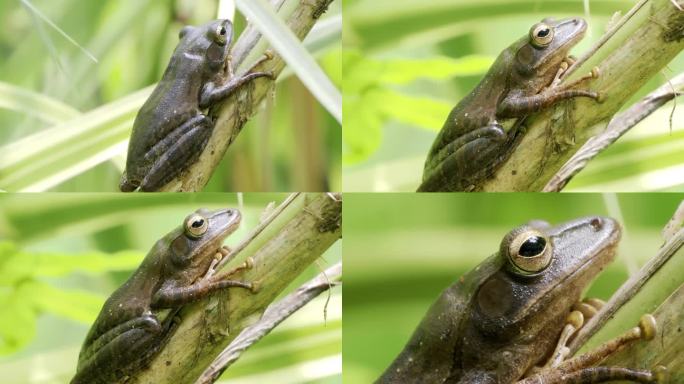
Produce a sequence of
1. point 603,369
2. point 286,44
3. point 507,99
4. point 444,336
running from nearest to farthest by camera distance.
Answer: point 603,369 → point 286,44 → point 444,336 → point 507,99

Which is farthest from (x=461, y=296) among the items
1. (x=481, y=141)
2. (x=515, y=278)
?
(x=481, y=141)

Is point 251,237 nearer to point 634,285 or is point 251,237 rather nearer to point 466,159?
point 466,159

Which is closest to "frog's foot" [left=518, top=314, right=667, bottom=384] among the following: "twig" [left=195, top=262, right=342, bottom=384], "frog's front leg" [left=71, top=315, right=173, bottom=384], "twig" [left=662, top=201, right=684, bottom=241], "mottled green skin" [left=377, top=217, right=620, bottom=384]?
"mottled green skin" [left=377, top=217, right=620, bottom=384]

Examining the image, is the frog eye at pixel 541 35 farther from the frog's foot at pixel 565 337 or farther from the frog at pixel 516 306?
the frog's foot at pixel 565 337

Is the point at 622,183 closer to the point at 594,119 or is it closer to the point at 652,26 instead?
the point at 594,119

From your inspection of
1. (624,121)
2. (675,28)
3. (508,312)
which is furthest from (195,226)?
(675,28)
